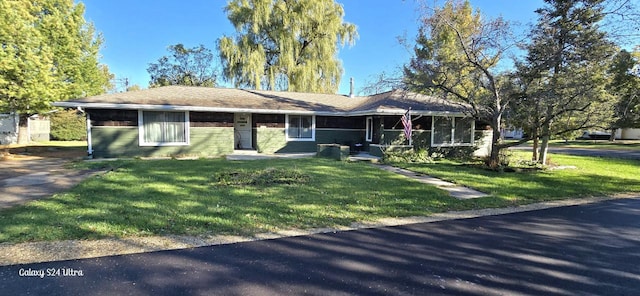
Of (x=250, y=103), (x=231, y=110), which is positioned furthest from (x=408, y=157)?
(x=231, y=110)

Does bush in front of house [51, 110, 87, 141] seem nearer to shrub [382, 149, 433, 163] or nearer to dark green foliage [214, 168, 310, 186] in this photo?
dark green foliage [214, 168, 310, 186]

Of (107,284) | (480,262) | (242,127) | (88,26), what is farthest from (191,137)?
(88,26)

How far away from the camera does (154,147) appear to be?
43.4 ft

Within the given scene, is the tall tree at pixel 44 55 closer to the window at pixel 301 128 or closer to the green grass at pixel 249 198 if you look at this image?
the green grass at pixel 249 198

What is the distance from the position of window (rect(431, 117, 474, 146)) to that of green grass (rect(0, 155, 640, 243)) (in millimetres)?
4832

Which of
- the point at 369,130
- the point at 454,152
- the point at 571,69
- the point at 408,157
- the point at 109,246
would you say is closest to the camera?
the point at 109,246

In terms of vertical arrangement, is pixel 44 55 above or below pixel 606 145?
above

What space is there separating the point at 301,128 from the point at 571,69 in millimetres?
10691

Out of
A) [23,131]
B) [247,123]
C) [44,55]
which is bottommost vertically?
[23,131]

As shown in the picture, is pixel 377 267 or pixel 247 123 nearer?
pixel 377 267

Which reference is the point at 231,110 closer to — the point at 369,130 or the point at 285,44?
the point at 369,130

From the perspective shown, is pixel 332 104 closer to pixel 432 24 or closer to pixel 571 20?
pixel 432 24

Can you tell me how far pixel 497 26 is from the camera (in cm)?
1014

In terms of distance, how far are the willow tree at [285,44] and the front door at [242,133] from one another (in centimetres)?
657
